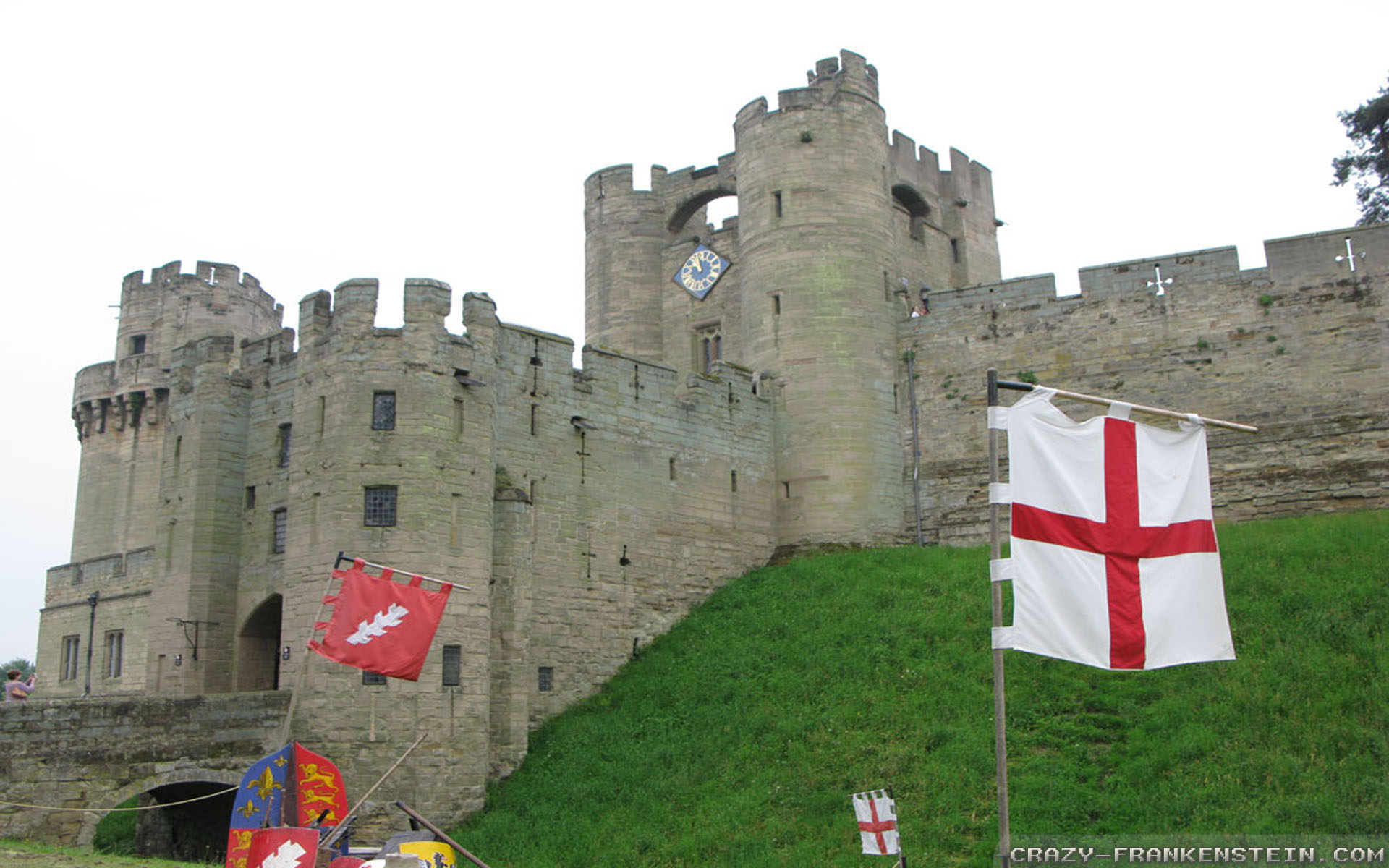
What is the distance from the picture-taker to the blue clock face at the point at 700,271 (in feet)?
118

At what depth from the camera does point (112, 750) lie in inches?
824

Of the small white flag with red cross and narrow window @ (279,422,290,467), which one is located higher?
narrow window @ (279,422,290,467)

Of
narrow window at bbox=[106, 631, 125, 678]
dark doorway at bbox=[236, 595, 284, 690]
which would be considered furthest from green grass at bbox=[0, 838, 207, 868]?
narrow window at bbox=[106, 631, 125, 678]

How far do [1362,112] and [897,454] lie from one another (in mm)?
16842

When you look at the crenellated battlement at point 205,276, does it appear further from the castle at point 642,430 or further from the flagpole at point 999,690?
the flagpole at point 999,690

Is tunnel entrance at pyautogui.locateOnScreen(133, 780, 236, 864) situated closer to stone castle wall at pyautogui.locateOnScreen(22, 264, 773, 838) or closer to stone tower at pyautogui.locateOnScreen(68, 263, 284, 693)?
stone castle wall at pyautogui.locateOnScreen(22, 264, 773, 838)

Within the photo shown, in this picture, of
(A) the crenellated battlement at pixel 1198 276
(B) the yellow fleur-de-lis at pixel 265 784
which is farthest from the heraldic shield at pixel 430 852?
(A) the crenellated battlement at pixel 1198 276

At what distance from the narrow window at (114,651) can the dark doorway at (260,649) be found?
38.8ft

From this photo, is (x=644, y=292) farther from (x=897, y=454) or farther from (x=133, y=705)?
(x=133, y=705)

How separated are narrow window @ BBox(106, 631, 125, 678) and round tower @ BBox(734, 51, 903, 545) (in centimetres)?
1822

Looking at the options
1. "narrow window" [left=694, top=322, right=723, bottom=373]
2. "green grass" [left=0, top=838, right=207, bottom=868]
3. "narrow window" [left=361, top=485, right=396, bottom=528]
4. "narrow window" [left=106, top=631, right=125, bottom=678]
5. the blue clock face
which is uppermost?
the blue clock face

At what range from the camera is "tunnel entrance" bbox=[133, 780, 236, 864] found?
72.8 feet

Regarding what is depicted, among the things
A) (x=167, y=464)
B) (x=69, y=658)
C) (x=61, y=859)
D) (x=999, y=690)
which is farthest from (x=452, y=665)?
(x=69, y=658)

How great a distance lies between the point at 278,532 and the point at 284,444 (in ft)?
5.54
